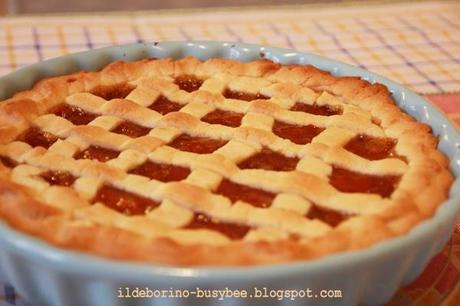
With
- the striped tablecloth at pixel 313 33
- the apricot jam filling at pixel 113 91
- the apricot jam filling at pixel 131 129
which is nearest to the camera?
the apricot jam filling at pixel 131 129

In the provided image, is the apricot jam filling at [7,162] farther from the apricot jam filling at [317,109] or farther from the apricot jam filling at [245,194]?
the apricot jam filling at [317,109]

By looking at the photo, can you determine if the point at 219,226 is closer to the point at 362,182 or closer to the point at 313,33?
the point at 362,182

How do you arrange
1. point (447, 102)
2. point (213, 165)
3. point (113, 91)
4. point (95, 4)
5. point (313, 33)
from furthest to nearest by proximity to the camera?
point (95, 4)
point (313, 33)
point (447, 102)
point (113, 91)
point (213, 165)

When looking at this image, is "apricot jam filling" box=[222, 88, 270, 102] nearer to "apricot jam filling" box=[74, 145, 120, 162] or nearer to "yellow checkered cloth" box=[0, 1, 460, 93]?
"apricot jam filling" box=[74, 145, 120, 162]

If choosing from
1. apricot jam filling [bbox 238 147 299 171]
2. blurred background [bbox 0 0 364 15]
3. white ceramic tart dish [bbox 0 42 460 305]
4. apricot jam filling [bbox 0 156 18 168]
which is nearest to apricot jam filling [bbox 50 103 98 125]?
white ceramic tart dish [bbox 0 42 460 305]

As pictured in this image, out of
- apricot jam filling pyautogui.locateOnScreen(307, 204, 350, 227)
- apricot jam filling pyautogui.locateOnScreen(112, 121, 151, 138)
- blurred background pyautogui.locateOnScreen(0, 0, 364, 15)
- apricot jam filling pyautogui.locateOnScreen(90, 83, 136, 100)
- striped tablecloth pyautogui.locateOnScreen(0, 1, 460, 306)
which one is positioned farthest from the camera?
blurred background pyautogui.locateOnScreen(0, 0, 364, 15)

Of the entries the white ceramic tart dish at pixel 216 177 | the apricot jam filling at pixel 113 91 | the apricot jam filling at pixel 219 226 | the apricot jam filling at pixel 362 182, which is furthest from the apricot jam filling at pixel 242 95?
the apricot jam filling at pixel 219 226

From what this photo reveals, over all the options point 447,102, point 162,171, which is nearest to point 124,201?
point 162,171
